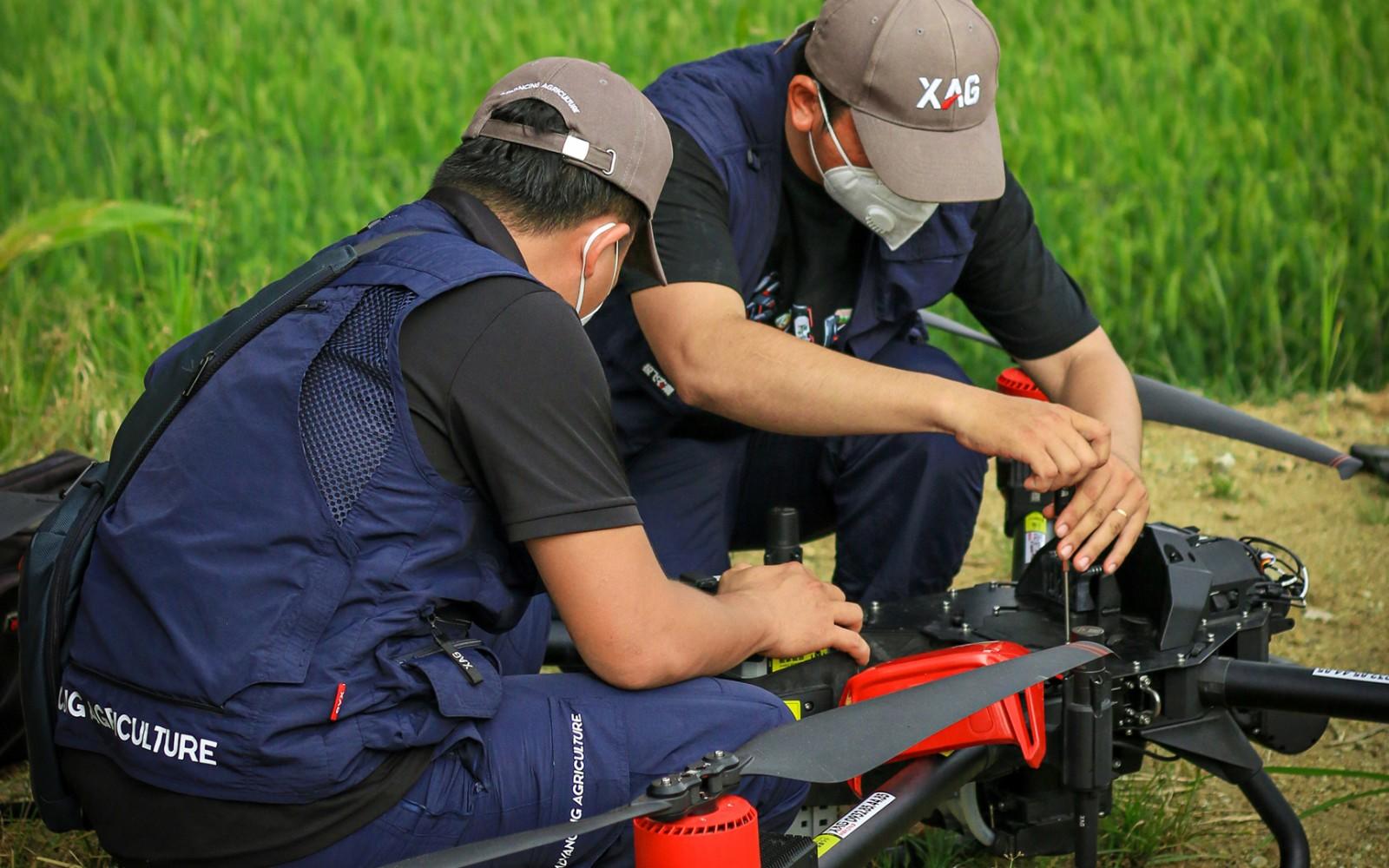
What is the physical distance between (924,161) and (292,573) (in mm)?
1575

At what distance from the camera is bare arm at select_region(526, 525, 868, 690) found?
201 centimetres

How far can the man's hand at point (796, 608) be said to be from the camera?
7.95 ft

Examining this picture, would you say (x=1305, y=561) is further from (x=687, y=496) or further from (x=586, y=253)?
(x=586, y=253)

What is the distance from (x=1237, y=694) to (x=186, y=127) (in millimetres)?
4784

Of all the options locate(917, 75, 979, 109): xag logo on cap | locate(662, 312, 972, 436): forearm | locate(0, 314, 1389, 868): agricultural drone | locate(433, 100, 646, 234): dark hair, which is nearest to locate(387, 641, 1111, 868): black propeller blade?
locate(0, 314, 1389, 868): agricultural drone

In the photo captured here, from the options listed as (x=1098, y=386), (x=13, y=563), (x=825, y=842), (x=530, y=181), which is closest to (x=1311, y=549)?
(x=1098, y=386)

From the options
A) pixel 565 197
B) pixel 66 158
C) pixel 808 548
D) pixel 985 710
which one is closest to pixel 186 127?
pixel 66 158

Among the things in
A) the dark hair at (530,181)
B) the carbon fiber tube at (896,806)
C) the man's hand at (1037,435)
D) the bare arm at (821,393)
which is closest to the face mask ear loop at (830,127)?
the bare arm at (821,393)

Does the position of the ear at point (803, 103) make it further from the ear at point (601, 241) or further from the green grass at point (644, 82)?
the green grass at point (644, 82)

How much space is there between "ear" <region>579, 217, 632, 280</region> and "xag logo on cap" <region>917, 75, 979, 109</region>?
857 millimetres

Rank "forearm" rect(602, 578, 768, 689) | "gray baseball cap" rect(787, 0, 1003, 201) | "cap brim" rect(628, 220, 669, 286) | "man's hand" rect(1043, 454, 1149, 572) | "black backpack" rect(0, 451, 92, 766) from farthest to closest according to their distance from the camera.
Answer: "gray baseball cap" rect(787, 0, 1003, 201)
"black backpack" rect(0, 451, 92, 766)
"man's hand" rect(1043, 454, 1149, 572)
"cap brim" rect(628, 220, 669, 286)
"forearm" rect(602, 578, 768, 689)

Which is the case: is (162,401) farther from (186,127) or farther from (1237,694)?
(186,127)

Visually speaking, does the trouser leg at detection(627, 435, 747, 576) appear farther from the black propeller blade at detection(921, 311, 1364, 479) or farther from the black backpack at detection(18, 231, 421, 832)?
the black backpack at detection(18, 231, 421, 832)

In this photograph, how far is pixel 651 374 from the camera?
330 cm
